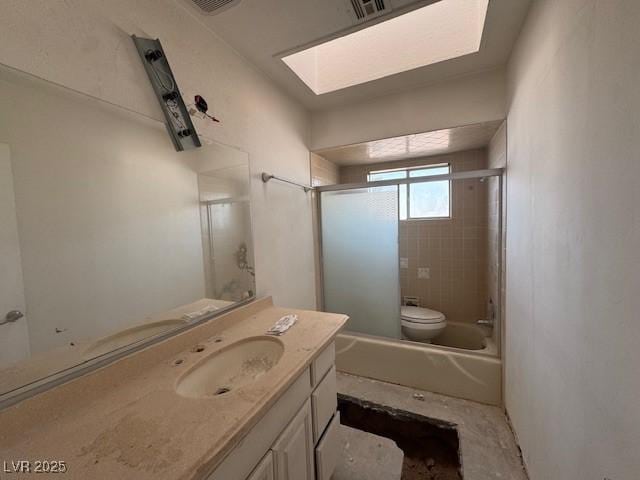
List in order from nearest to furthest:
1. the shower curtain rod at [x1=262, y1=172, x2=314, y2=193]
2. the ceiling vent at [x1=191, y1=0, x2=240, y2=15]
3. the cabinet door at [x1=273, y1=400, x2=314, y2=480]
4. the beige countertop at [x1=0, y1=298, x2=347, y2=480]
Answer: the beige countertop at [x1=0, y1=298, x2=347, y2=480] < the cabinet door at [x1=273, y1=400, x2=314, y2=480] < the ceiling vent at [x1=191, y1=0, x2=240, y2=15] < the shower curtain rod at [x1=262, y1=172, x2=314, y2=193]

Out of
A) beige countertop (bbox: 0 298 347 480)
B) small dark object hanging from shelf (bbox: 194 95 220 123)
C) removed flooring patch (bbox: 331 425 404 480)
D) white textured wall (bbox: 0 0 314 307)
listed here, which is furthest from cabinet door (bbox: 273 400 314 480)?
small dark object hanging from shelf (bbox: 194 95 220 123)

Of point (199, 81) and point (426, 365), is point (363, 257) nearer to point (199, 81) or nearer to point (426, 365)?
point (426, 365)

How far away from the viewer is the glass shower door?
214cm

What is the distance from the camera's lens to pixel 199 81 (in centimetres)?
123

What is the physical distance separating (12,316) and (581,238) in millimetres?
1715

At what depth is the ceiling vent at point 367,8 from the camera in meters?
1.14

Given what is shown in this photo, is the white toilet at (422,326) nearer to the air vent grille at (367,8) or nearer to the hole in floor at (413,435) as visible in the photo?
the hole in floor at (413,435)

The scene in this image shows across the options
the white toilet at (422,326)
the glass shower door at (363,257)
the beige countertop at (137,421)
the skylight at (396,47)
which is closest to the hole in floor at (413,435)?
the glass shower door at (363,257)

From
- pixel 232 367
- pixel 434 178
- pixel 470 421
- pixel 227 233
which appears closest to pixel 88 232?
pixel 227 233

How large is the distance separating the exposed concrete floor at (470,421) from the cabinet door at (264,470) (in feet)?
2.76

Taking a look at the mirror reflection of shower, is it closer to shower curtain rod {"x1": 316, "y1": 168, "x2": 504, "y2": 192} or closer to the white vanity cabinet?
the white vanity cabinet

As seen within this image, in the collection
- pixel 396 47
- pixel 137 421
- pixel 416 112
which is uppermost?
pixel 396 47

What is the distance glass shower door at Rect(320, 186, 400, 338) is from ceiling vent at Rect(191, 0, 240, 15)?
1450 mm

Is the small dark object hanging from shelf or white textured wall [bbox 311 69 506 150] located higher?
white textured wall [bbox 311 69 506 150]
